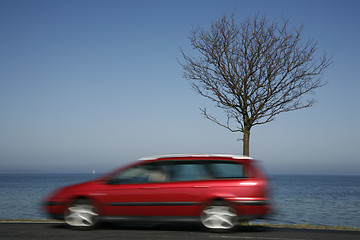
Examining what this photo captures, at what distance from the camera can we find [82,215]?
8.84 metres

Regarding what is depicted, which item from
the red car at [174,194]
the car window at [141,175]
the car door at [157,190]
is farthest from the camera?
the car window at [141,175]

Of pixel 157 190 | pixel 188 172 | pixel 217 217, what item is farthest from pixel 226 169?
pixel 157 190

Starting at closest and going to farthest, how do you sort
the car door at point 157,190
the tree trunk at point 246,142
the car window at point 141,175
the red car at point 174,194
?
the red car at point 174,194 → the car door at point 157,190 → the car window at point 141,175 → the tree trunk at point 246,142

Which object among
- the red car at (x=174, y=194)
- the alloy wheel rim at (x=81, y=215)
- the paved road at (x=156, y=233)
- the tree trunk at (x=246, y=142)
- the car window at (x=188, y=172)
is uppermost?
the tree trunk at (x=246, y=142)

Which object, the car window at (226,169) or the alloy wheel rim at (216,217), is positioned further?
the car window at (226,169)

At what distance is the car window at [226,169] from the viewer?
851 centimetres

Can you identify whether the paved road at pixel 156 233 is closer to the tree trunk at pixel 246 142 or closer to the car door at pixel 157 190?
the car door at pixel 157 190

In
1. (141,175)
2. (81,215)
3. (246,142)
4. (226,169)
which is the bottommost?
(81,215)

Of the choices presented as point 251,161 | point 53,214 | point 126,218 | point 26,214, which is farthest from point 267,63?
point 26,214

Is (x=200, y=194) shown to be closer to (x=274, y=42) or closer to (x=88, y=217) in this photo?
(x=88, y=217)

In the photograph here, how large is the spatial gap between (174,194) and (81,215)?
212 centimetres

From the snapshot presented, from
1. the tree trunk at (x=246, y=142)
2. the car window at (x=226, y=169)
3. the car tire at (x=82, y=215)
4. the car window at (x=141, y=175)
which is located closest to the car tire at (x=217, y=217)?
the car window at (x=226, y=169)

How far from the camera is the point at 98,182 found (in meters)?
8.89

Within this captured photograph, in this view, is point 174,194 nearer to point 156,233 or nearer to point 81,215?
point 156,233
